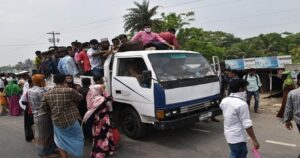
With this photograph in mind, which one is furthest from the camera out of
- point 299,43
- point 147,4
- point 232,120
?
point 299,43

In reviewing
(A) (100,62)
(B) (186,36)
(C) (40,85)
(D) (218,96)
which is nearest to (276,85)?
(D) (218,96)

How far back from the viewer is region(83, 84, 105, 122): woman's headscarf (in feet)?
21.7

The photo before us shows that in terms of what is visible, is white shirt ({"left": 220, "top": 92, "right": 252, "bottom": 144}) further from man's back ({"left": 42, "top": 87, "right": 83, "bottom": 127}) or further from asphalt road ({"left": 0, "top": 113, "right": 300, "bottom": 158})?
man's back ({"left": 42, "top": 87, "right": 83, "bottom": 127})

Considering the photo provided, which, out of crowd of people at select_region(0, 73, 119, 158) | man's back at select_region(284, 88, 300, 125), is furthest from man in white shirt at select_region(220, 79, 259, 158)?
crowd of people at select_region(0, 73, 119, 158)

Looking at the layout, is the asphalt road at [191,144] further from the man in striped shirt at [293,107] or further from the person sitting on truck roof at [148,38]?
the person sitting on truck roof at [148,38]

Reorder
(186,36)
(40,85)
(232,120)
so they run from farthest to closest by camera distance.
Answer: (186,36) < (40,85) < (232,120)

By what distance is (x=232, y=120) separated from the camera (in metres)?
4.36

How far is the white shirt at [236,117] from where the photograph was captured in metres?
4.24

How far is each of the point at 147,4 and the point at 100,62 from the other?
131 ft

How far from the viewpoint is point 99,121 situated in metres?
6.65

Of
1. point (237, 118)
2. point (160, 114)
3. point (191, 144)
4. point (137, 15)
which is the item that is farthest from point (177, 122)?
point (137, 15)

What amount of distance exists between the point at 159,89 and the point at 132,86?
81 centimetres

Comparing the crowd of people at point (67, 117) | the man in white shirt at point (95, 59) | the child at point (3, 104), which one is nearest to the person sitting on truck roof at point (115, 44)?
the man in white shirt at point (95, 59)

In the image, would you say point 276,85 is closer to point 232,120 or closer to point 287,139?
point 287,139
